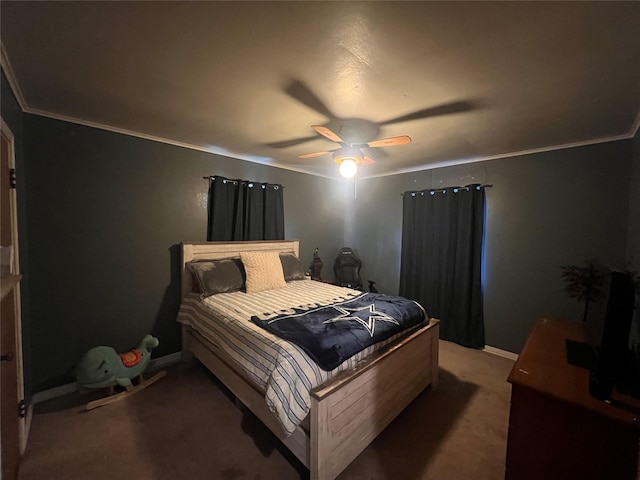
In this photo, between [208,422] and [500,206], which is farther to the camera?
[500,206]

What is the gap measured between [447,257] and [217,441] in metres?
3.12

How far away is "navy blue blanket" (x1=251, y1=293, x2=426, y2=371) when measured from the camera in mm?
1542

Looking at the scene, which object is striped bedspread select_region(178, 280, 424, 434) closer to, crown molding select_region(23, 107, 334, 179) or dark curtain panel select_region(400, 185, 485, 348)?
dark curtain panel select_region(400, 185, 485, 348)

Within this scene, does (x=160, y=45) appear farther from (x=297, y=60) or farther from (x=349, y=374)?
(x=349, y=374)

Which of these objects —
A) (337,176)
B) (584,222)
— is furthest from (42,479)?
(584,222)

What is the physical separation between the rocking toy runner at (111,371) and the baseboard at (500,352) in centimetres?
368

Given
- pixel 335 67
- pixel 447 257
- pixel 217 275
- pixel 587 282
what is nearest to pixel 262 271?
pixel 217 275

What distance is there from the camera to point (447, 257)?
3369mm

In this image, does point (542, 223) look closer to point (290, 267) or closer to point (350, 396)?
point (350, 396)

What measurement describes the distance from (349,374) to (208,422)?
121cm

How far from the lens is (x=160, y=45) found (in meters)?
1.28

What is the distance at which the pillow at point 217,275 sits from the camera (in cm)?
255

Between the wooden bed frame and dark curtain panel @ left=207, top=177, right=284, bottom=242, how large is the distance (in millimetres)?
1265

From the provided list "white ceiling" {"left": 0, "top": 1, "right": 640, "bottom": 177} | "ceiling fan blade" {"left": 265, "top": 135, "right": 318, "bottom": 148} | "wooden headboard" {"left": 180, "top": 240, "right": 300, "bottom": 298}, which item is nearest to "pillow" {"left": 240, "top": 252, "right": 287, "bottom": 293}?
"wooden headboard" {"left": 180, "top": 240, "right": 300, "bottom": 298}
